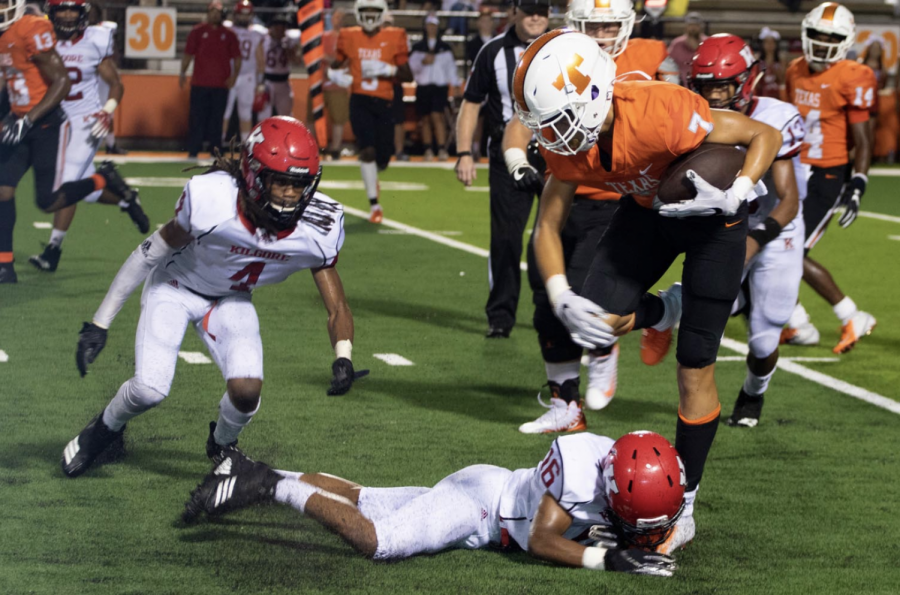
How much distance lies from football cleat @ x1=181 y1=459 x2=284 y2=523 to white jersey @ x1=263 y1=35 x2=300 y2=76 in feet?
47.8

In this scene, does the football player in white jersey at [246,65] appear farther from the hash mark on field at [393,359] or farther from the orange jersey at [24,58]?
the hash mark on field at [393,359]

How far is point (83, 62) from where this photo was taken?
966cm

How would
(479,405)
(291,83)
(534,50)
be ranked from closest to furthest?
(534,50)
(479,405)
(291,83)

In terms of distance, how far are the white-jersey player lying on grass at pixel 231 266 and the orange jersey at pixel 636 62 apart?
166 centimetres

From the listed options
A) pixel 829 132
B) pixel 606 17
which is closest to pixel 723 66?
pixel 606 17

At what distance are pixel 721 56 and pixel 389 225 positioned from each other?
7490mm

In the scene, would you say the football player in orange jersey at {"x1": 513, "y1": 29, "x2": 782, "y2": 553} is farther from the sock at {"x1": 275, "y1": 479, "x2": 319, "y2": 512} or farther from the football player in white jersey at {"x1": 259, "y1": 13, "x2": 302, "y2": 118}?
the football player in white jersey at {"x1": 259, "y1": 13, "x2": 302, "y2": 118}

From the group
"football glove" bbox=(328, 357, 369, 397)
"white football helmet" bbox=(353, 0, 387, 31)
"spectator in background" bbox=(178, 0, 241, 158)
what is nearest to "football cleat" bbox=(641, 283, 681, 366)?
"football glove" bbox=(328, 357, 369, 397)

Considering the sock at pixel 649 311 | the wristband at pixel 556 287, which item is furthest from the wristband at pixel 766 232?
the wristband at pixel 556 287

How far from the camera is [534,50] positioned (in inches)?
159

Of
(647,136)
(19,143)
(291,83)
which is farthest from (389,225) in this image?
(647,136)

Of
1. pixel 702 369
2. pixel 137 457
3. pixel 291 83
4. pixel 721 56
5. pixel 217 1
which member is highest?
pixel 721 56

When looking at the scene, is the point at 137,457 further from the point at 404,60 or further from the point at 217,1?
the point at 217,1

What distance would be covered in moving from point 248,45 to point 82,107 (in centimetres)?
857
